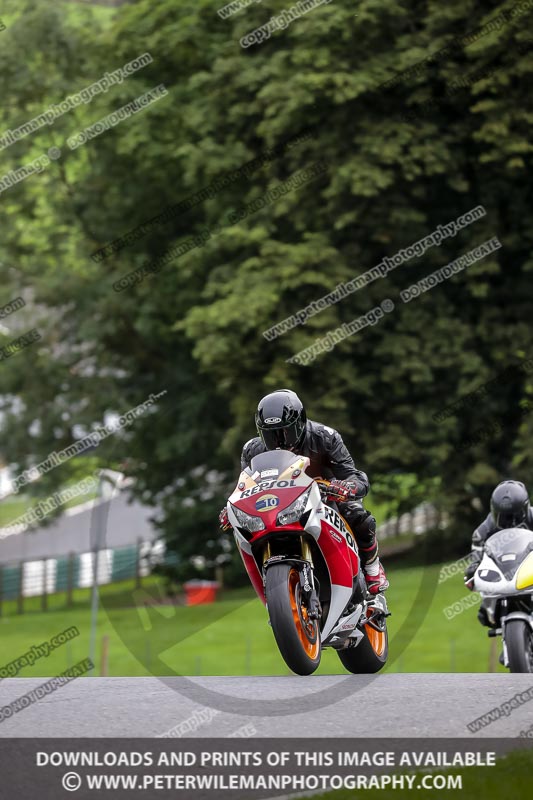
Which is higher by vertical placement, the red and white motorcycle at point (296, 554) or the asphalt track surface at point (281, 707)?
the red and white motorcycle at point (296, 554)

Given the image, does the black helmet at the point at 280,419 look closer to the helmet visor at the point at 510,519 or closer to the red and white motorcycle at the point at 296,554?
the red and white motorcycle at the point at 296,554

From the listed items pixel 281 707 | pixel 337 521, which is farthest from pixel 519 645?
pixel 281 707

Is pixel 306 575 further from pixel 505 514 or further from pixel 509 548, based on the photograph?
pixel 505 514

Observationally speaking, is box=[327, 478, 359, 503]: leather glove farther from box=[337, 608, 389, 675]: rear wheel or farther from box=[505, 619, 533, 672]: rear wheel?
box=[505, 619, 533, 672]: rear wheel

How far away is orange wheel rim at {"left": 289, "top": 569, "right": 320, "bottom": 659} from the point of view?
741cm

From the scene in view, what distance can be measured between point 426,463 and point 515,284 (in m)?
4.31

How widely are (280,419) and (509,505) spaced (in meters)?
3.33

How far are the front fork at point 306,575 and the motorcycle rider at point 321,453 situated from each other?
478 mm

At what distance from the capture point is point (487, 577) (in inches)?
396

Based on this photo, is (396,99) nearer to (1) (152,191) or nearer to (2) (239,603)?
(1) (152,191)

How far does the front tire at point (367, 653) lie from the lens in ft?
29.1

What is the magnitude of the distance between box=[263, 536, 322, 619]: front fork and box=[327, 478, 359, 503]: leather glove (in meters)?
0.44

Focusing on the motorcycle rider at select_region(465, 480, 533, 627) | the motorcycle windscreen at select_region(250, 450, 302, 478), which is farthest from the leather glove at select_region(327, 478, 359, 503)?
the motorcycle rider at select_region(465, 480, 533, 627)

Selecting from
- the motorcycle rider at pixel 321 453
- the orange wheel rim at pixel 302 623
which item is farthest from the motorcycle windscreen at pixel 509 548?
the orange wheel rim at pixel 302 623
